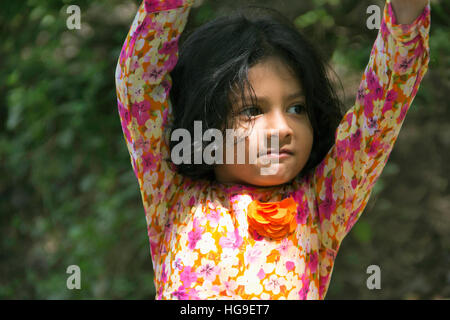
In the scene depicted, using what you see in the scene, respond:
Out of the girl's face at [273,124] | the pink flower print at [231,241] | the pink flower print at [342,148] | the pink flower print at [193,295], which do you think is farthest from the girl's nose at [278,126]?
the pink flower print at [193,295]

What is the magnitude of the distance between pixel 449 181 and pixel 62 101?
5.25 ft

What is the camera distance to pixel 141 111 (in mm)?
1331

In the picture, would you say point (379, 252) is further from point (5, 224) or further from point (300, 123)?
point (5, 224)

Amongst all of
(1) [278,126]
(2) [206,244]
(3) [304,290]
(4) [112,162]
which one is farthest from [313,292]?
(4) [112,162]

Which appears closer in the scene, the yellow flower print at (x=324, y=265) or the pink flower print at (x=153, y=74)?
the pink flower print at (x=153, y=74)

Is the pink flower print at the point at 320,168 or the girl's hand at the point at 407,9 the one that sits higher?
the girl's hand at the point at 407,9

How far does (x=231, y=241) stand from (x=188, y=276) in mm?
110

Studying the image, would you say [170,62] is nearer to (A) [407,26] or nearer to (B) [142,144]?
(B) [142,144]

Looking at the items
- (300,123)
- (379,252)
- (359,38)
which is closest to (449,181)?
(379,252)

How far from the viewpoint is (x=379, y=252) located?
8.57 ft

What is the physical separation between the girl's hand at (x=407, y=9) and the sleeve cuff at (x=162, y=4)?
0.38 m

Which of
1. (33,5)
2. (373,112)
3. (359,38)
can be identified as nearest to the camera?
(373,112)

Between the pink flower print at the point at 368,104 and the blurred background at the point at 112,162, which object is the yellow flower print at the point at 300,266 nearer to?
the pink flower print at the point at 368,104

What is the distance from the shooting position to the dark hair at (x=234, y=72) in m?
1.32
